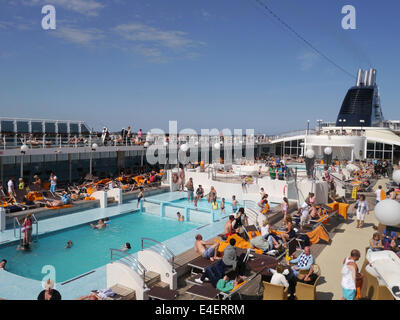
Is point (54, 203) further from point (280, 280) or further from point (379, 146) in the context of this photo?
point (379, 146)

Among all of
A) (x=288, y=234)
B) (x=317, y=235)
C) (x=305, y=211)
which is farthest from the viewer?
(x=305, y=211)

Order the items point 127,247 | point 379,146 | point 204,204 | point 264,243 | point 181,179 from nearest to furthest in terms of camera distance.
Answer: point 264,243, point 127,247, point 204,204, point 181,179, point 379,146

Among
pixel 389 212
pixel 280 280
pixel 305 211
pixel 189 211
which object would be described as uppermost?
pixel 389 212

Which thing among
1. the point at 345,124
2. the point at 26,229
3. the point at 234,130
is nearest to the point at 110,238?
the point at 26,229

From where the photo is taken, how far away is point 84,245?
9391mm

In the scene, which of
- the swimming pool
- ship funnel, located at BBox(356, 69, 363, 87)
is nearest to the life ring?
the swimming pool

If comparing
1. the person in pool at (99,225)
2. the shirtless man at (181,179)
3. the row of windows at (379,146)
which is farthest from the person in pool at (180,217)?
the row of windows at (379,146)

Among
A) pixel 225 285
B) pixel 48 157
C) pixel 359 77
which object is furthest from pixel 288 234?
pixel 359 77

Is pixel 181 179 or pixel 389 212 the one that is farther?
pixel 181 179

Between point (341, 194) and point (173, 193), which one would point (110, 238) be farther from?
point (341, 194)

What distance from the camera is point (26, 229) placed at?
873cm

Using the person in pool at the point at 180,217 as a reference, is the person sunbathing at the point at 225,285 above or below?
above

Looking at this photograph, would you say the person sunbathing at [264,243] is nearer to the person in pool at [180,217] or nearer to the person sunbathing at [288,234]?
the person sunbathing at [288,234]

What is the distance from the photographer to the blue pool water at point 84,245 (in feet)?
25.4
